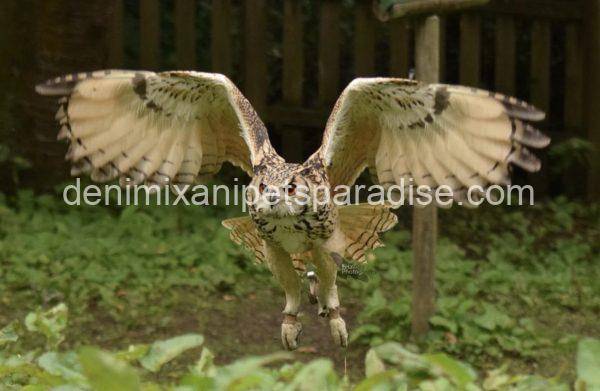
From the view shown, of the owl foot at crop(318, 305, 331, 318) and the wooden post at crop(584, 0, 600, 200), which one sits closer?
the owl foot at crop(318, 305, 331, 318)

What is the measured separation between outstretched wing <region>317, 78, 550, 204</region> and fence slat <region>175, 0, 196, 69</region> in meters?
4.89

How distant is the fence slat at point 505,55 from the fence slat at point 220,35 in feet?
7.64

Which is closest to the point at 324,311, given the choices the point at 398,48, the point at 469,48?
the point at 398,48

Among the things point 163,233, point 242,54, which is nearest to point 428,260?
point 163,233

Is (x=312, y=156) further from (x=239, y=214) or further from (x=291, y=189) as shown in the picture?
(x=239, y=214)

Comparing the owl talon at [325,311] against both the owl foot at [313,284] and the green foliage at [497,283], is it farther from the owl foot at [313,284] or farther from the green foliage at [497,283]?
the green foliage at [497,283]

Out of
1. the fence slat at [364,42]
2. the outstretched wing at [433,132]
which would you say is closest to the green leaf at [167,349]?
the outstretched wing at [433,132]

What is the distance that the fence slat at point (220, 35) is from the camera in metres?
8.44

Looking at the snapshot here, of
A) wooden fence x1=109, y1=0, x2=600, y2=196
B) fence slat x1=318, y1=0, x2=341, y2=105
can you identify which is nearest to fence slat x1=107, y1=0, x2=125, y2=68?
wooden fence x1=109, y1=0, x2=600, y2=196

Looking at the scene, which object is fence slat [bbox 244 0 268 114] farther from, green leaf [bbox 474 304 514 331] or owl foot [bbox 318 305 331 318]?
owl foot [bbox 318 305 331 318]

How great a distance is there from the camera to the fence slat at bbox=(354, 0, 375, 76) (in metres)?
8.68

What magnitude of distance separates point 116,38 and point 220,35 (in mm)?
801

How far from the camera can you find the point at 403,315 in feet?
20.9

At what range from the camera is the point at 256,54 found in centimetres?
865
